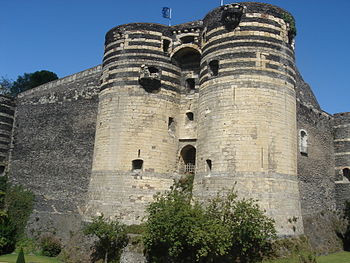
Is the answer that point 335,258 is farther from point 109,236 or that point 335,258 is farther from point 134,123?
point 134,123

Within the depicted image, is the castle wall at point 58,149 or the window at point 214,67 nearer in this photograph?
the window at point 214,67

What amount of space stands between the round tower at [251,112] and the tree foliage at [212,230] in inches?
42.7

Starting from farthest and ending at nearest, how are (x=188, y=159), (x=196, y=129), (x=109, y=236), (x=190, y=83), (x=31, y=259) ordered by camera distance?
(x=190, y=83) < (x=188, y=159) < (x=31, y=259) < (x=196, y=129) < (x=109, y=236)

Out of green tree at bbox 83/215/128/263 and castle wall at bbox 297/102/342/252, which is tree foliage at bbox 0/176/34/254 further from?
castle wall at bbox 297/102/342/252

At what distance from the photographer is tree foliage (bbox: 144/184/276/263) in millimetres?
15008

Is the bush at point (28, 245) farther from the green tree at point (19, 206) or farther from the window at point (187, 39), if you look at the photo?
the window at point (187, 39)

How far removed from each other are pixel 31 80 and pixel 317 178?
38.3 meters

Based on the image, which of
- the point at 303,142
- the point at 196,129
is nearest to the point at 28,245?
the point at 196,129

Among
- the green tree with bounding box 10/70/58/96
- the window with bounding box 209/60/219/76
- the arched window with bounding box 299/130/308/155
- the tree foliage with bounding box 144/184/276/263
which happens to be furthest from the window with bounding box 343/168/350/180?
the green tree with bounding box 10/70/58/96

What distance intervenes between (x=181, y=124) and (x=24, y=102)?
15.5 meters

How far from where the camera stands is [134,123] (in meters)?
20.1

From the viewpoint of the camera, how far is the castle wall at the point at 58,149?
941 inches

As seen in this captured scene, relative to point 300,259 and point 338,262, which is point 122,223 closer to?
point 300,259

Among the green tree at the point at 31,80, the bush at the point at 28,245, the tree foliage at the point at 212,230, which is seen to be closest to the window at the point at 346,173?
the tree foliage at the point at 212,230
